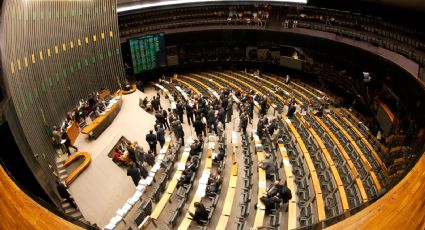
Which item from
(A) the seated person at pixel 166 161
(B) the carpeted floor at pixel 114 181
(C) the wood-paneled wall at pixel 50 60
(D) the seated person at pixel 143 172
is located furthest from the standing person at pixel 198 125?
(C) the wood-paneled wall at pixel 50 60

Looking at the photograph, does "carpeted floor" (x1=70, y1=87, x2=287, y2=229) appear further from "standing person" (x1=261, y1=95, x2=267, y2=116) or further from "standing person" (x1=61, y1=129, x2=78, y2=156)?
"standing person" (x1=261, y1=95, x2=267, y2=116)

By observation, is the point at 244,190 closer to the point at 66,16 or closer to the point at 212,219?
the point at 212,219

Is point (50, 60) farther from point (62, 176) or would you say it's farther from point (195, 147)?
point (195, 147)

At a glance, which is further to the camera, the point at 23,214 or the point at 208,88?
the point at 208,88

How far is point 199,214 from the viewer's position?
7.74 metres

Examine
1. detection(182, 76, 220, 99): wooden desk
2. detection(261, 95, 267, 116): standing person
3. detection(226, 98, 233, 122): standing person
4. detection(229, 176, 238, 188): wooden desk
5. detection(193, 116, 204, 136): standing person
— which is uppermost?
detection(182, 76, 220, 99): wooden desk

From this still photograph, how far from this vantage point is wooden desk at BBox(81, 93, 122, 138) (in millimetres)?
12094

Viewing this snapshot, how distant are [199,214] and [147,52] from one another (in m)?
12.1

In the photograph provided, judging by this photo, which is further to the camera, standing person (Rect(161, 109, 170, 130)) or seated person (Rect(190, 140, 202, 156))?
standing person (Rect(161, 109, 170, 130))

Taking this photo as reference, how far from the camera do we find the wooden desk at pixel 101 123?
12.1m

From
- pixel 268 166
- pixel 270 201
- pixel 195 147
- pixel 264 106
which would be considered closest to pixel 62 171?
pixel 195 147

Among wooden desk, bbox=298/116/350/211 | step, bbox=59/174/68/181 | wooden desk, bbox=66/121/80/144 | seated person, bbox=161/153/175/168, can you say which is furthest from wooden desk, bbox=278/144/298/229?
wooden desk, bbox=66/121/80/144

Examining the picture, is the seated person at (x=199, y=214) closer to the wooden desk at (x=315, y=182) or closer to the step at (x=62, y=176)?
the wooden desk at (x=315, y=182)

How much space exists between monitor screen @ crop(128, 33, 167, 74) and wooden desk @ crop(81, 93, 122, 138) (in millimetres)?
4742
